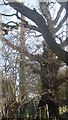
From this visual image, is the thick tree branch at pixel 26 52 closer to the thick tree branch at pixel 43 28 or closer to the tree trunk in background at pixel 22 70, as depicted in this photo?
the tree trunk in background at pixel 22 70

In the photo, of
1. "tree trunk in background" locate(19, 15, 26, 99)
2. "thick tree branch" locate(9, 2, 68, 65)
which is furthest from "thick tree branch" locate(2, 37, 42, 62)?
"thick tree branch" locate(9, 2, 68, 65)

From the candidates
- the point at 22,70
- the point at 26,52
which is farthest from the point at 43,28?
the point at 26,52

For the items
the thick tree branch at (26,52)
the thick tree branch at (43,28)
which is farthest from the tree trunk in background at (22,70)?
the thick tree branch at (43,28)

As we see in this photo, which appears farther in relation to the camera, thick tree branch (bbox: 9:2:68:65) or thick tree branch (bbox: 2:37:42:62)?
thick tree branch (bbox: 2:37:42:62)

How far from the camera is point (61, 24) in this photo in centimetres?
1066

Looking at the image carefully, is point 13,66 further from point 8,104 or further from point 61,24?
point 61,24

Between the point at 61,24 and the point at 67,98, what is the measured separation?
12.4 feet

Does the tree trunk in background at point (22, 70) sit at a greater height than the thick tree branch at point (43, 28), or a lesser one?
lesser

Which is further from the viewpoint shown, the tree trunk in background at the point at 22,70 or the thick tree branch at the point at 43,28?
the tree trunk in background at the point at 22,70

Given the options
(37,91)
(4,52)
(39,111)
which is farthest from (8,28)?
(39,111)

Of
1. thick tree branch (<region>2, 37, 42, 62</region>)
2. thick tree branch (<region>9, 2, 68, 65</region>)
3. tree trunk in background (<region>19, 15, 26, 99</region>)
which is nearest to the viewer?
thick tree branch (<region>9, 2, 68, 65</region>)

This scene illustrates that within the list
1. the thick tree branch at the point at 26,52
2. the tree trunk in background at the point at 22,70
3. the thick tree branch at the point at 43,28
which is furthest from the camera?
the thick tree branch at the point at 26,52

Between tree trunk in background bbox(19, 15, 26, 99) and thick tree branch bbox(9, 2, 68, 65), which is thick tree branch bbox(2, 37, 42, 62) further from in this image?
thick tree branch bbox(9, 2, 68, 65)

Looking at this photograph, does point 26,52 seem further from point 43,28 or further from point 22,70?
point 43,28
